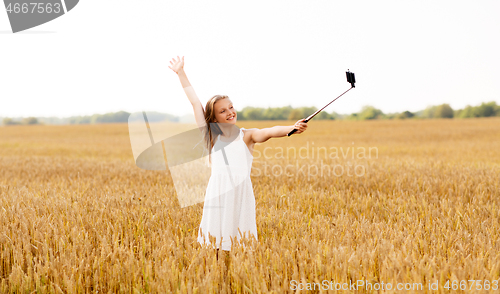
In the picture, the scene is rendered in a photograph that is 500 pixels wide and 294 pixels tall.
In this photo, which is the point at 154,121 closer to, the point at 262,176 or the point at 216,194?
the point at 216,194

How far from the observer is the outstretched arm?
255 centimetres

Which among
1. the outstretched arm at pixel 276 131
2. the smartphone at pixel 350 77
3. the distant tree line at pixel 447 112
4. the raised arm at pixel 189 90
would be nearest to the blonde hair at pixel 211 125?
the raised arm at pixel 189 90

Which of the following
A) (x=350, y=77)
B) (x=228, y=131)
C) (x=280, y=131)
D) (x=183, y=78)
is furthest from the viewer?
(x=228, y=131)

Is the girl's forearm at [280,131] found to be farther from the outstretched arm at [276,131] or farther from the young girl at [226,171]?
the young girl at [226,171]

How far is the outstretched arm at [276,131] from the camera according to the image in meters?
2.55

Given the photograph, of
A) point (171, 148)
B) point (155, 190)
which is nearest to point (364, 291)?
point (171, 148)

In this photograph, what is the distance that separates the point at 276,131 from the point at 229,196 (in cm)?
77

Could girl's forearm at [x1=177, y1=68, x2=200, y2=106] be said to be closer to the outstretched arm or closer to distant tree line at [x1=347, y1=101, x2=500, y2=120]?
the outstretched arm

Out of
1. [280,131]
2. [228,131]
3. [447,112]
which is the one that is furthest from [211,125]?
[447,112]

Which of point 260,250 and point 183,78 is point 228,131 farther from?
point 260,250

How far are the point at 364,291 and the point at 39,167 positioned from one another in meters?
10.0

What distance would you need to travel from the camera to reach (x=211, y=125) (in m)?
3.18

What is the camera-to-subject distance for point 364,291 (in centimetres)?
222

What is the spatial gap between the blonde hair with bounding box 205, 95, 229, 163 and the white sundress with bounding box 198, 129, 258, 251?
2.8 inches
